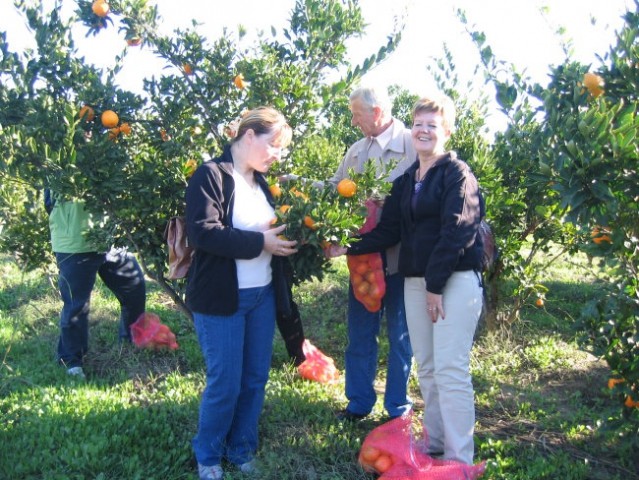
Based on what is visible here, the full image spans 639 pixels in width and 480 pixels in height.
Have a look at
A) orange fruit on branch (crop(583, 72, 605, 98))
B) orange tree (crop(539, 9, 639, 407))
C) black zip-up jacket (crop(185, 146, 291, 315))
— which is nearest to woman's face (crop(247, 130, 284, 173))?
black zip-up jacket (crop(185, 146, 291, 315))

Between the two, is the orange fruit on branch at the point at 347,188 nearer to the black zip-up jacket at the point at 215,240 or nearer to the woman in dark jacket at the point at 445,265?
the woman in dark jacket at the point at 445,265

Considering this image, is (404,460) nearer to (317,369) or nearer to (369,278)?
(369,278)

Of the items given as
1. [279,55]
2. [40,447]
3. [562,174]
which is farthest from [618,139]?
[40,447]

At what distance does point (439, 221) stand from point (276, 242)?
75 cm

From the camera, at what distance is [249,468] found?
2.69 metres

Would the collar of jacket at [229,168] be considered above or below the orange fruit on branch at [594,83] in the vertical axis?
below

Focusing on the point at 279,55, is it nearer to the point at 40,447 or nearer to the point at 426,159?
the point at 426,159

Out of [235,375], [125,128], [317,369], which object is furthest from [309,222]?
[317,369]

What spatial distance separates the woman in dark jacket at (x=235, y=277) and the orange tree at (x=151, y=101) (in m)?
0.42

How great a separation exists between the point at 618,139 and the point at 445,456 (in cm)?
158

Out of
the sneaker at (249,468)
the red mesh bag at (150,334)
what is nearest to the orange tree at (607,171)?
the sneaker at (249,468)

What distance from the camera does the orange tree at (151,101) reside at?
10.00ft

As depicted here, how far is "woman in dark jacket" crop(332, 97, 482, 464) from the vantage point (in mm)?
2488

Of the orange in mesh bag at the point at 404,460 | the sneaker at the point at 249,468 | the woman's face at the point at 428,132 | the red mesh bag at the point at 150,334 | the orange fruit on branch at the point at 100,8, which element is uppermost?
the orange fruit on branch at the point at 100,8
